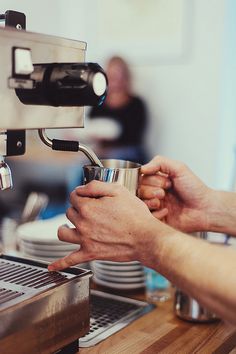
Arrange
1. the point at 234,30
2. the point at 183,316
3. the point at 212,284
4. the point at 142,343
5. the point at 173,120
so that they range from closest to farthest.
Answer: the point at 212,284 → the point at 142,343 → the point at 183,316 → the point at 234,30 → the point at 173,120

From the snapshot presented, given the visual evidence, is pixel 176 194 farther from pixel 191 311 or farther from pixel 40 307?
pixel 40 307

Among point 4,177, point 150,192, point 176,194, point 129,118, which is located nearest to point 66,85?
point 4,177

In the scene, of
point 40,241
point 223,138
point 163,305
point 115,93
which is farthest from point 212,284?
point 115,93

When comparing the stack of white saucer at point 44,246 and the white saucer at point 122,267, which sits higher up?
the stack of white saucer at point 44,246

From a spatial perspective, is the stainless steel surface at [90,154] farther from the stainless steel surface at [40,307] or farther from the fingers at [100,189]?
the stainless steel surface at [40,307]

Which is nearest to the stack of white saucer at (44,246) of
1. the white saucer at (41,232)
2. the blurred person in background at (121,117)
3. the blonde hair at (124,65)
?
the white saucer at (41,232)

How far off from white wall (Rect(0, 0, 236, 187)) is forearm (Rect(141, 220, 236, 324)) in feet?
10.4

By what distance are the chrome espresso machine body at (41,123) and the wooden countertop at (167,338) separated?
0.09 m

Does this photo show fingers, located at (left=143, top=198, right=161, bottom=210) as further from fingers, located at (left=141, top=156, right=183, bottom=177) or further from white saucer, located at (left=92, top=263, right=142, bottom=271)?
white saucer, located at (left=92, top=263, right=142, bottom=271)

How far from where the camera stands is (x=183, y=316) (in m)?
1.12

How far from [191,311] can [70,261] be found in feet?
1.05

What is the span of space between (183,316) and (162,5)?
351 cm

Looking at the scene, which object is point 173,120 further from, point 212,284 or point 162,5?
point 212,284

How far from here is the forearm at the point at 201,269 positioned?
0.75 m
